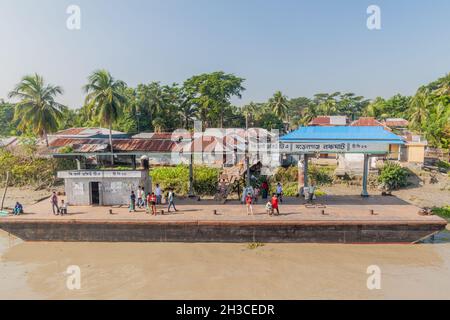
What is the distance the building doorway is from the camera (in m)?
17.7

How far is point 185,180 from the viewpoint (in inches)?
982

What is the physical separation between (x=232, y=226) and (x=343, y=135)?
334 inches

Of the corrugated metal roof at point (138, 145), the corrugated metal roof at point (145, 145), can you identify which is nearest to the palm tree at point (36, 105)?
the corrugated metal roof at point (138, 145)

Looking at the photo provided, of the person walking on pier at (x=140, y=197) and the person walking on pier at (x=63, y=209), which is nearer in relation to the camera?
the person walking on pier at (x=63, y=209)

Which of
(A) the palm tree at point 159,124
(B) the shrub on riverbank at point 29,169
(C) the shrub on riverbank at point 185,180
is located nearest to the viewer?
(C) the shrub on riverbank at point 185,180

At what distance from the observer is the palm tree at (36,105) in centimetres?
3092

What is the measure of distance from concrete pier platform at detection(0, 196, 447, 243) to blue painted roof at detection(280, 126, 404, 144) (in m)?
3.74

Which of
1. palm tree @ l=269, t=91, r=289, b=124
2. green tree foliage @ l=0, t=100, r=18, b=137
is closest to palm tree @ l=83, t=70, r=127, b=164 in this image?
palm tree @ l=269, t=91, r=289, b=124

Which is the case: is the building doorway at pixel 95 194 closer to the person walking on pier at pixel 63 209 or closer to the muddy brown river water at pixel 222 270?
the person walking on pier at pixel 63 209

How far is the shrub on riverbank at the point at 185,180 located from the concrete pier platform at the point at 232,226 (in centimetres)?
712

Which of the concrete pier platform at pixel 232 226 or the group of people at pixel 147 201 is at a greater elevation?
the group of people at pixel 147 201

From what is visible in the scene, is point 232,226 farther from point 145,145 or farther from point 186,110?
point 186,110

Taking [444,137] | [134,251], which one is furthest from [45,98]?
[444,137]

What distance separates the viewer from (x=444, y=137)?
1410 inches
